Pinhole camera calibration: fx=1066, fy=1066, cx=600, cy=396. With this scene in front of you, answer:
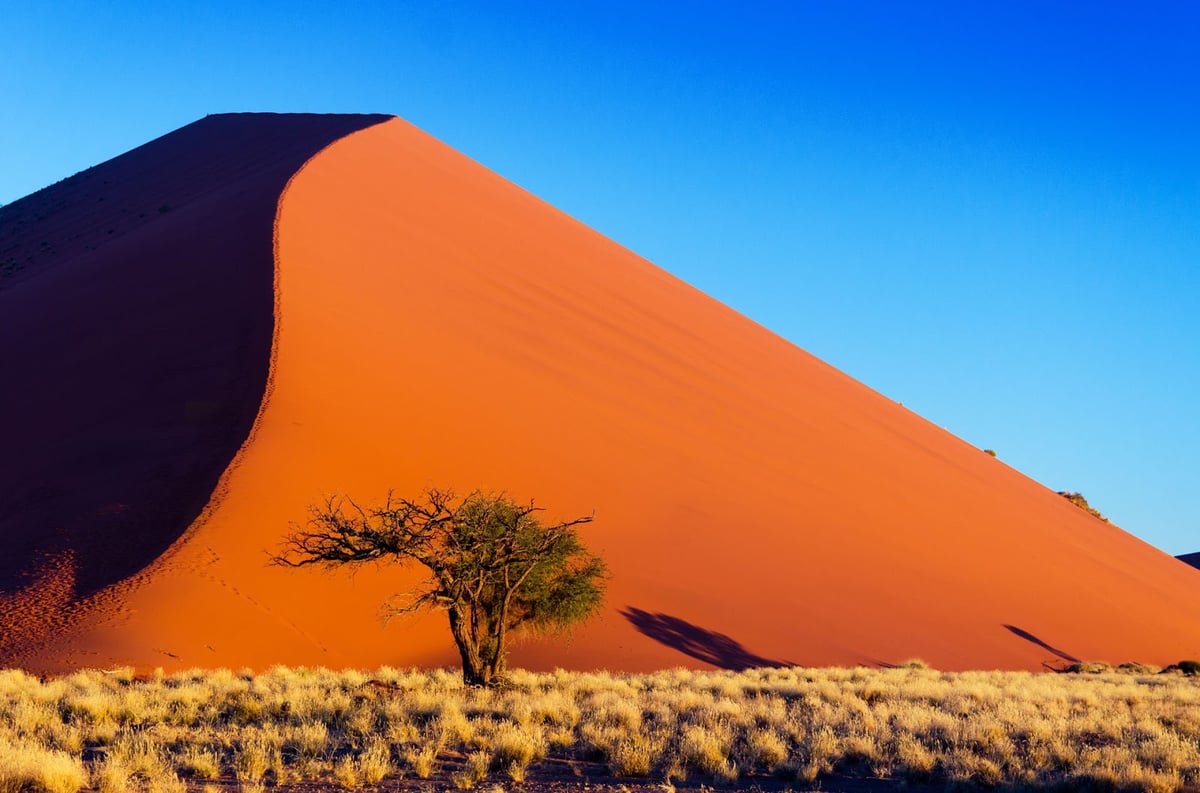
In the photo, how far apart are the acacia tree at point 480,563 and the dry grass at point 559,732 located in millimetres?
888

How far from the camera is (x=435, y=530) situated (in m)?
14.1

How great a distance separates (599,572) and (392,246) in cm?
1850

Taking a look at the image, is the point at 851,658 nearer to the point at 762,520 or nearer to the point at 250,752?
the point at 762,520

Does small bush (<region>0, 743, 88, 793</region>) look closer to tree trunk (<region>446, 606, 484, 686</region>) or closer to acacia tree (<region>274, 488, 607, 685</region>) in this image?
acacia tree (<region>274, 488, 607, 685</region>)

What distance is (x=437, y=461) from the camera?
72.6 feet

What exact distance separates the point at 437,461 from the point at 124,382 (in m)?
7.26

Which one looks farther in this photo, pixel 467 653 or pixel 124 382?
pixel 124 382

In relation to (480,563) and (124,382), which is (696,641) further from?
(124,382)

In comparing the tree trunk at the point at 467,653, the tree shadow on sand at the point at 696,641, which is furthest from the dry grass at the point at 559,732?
the tree shadow on sand at the point at 696,641

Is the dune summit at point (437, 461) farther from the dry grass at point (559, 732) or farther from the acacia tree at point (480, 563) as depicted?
the dry grass at point (559, 732)

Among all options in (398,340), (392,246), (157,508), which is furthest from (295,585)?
(392,246)

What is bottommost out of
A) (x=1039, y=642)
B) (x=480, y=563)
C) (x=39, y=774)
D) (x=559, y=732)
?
(x=39, y=774)

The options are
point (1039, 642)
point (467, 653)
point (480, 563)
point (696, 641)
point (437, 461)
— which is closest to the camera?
point (480, 563)

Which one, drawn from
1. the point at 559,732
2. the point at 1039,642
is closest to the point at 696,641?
the point at 559,732
